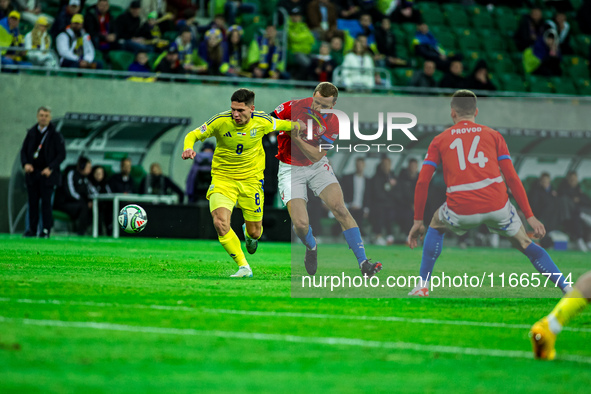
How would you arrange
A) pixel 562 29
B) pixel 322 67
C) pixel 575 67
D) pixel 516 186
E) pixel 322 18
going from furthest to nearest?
pixel 575 67
pixel 562 29
pixel 322 18
pixel 322 67
pixel 516 186

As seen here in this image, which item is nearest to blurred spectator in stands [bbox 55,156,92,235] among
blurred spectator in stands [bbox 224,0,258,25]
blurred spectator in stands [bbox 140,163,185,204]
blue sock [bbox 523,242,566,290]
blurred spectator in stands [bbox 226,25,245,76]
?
blurred spectator in stands [bbox 140,163,185,204]

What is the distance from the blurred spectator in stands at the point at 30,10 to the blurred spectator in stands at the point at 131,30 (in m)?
1.66

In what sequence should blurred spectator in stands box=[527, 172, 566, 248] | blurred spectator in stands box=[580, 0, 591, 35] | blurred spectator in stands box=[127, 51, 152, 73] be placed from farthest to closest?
blurred spectator in stands box=[580, 0, 591, 35], blurred spectator in stands box=[127, 51, 152, 73], blurred spectator in stands box=[527, 172, 566, 248]

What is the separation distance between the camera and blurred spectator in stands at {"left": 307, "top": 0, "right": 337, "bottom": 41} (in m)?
23.2

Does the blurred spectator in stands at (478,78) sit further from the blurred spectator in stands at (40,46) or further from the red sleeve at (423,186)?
the red sleeve at (423,186)

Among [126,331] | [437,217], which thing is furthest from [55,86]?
[126,331]

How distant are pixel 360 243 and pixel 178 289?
8.21 feet

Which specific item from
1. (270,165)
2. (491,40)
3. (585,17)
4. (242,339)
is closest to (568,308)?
(242,339)

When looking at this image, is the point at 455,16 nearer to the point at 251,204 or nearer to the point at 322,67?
the point at 322,67

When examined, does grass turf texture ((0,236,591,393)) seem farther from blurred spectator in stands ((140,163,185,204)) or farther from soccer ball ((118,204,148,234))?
blurred spectator in stands ((140,163,185,204))

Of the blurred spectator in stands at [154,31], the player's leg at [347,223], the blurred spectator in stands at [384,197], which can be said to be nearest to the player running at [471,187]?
the player's leg at [347,223]

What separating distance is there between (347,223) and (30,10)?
42.5 ft

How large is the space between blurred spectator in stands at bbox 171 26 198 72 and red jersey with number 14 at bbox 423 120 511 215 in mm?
13315

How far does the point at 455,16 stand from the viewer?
86.4 feet
